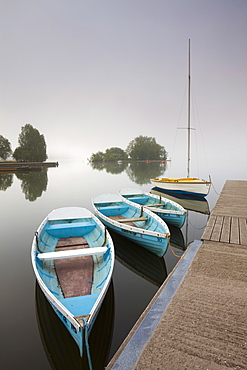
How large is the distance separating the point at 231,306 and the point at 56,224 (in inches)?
274

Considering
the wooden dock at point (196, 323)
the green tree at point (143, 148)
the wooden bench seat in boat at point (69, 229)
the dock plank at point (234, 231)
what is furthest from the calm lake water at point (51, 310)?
the green tree at point (143, 148)

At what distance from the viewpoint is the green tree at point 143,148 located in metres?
126

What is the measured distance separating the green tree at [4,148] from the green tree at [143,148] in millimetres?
67964

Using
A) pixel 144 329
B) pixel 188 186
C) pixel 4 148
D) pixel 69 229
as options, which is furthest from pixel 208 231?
pixel 4 148

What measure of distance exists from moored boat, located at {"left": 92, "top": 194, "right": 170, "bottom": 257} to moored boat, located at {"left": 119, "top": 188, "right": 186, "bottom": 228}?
1128 millimetres

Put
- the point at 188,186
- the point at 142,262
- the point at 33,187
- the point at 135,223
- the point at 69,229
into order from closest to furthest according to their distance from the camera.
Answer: the point at 142,262 < the point at 69,229 < the point at 135,223 < the point at 188,186 < the point at 33,187

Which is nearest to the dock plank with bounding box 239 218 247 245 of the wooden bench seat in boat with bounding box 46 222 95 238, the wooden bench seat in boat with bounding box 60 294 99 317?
the wooden bench seat in boat with bounding box 60 294 99 317

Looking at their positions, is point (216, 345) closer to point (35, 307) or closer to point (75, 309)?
point (75, 309)

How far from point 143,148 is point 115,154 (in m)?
19.3

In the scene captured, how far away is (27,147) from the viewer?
7900cm

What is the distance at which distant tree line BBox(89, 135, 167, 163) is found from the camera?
12606 centimetres

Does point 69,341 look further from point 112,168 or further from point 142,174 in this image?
point 112,168

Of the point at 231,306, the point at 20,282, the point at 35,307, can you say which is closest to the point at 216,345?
the point at 231,306

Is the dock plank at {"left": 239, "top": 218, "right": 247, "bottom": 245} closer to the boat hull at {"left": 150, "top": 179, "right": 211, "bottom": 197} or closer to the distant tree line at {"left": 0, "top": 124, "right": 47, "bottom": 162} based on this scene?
the boat hull at {"left": 150, "top": 179, "right": 211, "bottom": 197}
